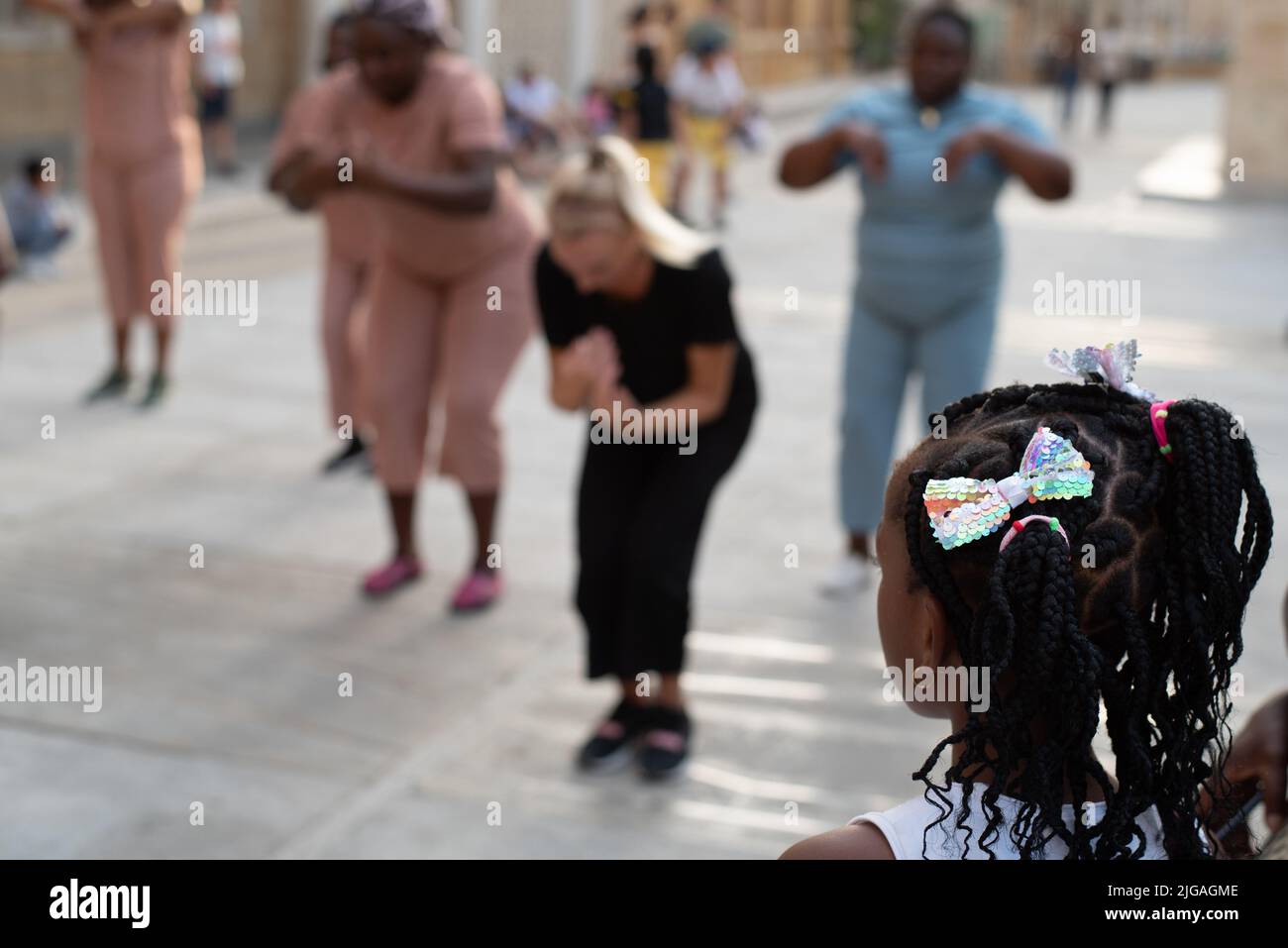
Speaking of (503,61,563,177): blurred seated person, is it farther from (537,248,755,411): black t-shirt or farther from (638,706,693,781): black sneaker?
(638,706,693,781): black sneaker

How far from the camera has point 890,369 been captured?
538cm

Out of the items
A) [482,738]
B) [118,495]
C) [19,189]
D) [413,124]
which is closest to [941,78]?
[413,124]

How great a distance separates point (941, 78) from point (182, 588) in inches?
113

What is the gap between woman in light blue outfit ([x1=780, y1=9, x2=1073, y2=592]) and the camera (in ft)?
16.6

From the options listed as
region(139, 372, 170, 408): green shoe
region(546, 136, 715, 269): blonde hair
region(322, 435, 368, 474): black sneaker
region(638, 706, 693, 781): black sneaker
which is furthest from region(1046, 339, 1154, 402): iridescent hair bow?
region(139, 372, 170, 408): green shoe

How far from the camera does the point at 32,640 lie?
4965 mm

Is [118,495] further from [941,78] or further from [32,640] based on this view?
[941,78]

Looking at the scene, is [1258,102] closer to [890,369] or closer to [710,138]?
[710,138]

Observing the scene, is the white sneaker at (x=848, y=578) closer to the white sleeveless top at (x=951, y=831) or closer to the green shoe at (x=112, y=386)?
the green shoe at (x=112, y=386)

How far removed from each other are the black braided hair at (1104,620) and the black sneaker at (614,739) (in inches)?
108

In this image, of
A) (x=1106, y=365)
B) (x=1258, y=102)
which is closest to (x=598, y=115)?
(x=1258, y=102)

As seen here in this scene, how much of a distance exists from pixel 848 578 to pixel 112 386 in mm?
3826

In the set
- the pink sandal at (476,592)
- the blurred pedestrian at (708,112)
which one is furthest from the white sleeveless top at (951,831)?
the blurred pedestrian at (708,112)

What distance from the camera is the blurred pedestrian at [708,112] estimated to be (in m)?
14.2
